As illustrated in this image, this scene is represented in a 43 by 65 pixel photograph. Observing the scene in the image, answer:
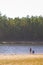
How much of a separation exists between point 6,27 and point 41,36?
17549mm

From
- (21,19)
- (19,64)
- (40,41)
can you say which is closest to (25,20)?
(21,19)

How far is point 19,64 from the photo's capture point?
3569 cm

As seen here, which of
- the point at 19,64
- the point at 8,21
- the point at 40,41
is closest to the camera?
the point at 19,64

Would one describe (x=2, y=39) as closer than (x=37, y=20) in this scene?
Yes

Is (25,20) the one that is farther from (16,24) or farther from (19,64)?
(19,64)

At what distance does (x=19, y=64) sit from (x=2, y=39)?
11315 centimetres

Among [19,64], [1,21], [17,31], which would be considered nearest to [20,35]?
[17,31]

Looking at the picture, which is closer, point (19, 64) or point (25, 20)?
point (19, 64)

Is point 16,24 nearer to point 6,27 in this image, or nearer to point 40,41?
point 6,27

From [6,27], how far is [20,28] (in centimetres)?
686

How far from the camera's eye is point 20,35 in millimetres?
151625

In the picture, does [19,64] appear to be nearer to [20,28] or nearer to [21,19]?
[20,28]

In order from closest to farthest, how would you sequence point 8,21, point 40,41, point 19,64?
point 19,64 < point 40,41 < point 8,21

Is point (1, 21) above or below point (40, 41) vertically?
above
